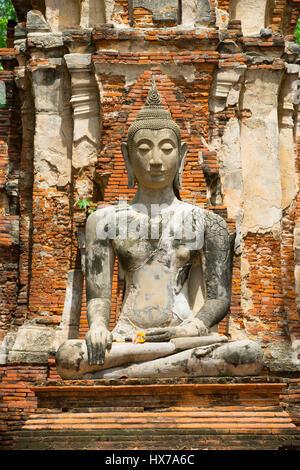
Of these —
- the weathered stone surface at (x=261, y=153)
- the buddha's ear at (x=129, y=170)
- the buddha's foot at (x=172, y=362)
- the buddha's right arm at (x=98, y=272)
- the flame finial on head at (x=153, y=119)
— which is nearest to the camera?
the buddha's foot at (x=172, y=362)

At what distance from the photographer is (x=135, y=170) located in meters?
8.98

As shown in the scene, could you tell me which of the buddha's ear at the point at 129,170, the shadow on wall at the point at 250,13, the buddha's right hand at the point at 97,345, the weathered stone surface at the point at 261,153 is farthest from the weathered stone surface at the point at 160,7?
the buddha's right hand at the point at 97,345

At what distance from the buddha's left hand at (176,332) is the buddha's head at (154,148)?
1.49m

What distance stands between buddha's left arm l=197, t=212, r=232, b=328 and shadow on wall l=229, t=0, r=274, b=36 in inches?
200

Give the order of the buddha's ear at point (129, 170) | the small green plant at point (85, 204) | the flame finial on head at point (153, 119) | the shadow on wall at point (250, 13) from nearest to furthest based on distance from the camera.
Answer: the flame finial on head at point (153, 119)
the buddha's ear at point (129, 170)
the small green plant at point (85, 204)
the shadow on wall at point (250, 13)

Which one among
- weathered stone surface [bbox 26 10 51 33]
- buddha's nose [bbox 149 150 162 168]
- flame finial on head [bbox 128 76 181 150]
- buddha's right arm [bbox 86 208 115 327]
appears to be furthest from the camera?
weathered stone surface [bbox 26 10 51 33]

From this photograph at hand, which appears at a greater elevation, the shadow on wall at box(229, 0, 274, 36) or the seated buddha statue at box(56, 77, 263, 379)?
the shadow on wall at box(229, 0, 274, 36)

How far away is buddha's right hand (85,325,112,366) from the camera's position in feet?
25.5

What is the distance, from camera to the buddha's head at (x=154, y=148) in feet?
28.9

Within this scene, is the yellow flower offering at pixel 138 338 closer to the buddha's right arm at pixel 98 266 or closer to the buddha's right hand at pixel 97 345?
the buddha's right hand at pixel 97 345

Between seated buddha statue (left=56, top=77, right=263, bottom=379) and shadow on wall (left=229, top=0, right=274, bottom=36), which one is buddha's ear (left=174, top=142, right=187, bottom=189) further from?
shadow on wall (left=229, top=0, right=274, bottom=36)

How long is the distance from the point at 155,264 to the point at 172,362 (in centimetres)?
116

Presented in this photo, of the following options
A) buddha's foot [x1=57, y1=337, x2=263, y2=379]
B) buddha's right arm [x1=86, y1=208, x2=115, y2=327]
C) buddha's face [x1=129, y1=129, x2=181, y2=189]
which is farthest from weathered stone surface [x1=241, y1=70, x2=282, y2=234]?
buddha's foot [x1=57, y1=337, x2=263, y2=379]
